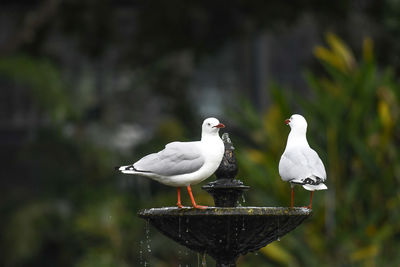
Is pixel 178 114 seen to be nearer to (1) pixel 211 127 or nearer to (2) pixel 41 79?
(2) pixel 41 79

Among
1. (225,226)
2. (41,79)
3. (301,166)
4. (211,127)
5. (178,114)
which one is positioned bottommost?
(225,226)

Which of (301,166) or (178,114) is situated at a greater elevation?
(178,114)

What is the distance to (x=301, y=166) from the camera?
175 inches

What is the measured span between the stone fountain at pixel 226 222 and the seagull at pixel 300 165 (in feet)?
0.86

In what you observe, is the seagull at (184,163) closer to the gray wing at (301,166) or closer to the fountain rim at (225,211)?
the fountain rim at (225,211)

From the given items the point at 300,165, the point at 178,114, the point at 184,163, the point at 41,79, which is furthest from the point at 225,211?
the point at 178,114

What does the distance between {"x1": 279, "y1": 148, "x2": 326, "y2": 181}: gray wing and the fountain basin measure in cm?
26

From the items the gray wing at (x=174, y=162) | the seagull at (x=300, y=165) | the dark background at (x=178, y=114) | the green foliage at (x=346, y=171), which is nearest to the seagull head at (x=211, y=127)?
the gray wing at (x=174, y=162)

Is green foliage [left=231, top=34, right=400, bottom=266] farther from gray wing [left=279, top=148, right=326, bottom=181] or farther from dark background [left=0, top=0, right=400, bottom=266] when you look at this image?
Result: gray wing [left=279, top=148, right=326, bottom=181]

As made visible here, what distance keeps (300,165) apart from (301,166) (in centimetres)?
1

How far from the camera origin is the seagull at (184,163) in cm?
446

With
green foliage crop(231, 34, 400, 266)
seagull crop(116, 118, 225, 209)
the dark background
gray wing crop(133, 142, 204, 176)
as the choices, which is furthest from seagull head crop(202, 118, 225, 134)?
the dark background

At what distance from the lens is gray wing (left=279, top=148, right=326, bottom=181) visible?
14.5 ft

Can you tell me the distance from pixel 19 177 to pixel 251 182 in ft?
Answer: 20.4
